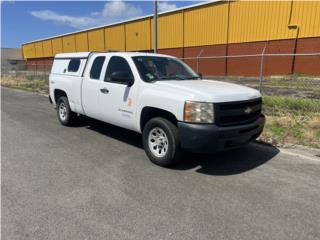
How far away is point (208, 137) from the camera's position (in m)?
4.44

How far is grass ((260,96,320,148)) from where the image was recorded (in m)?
6.53

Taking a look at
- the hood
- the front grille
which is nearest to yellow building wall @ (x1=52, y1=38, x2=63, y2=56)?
the hood

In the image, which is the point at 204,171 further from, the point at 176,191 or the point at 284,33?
the point at 284,33

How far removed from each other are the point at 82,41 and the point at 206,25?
2547 cm

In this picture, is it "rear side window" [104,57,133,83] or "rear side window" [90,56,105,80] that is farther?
"rear side window" [90,56,105,80]

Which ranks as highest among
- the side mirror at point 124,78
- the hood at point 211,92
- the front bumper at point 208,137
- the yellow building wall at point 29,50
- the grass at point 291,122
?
the yellow building wall at point 29,50

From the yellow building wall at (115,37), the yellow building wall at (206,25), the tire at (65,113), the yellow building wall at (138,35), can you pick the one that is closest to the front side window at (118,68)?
the tire at (65,113)

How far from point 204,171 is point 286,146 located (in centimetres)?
231

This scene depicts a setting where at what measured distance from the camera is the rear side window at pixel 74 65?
24.3ft

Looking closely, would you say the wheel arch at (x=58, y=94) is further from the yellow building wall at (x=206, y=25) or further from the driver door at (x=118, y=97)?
the yellow building wall at (x=206, y=25)

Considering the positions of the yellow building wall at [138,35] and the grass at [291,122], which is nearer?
the grass at [291,122]

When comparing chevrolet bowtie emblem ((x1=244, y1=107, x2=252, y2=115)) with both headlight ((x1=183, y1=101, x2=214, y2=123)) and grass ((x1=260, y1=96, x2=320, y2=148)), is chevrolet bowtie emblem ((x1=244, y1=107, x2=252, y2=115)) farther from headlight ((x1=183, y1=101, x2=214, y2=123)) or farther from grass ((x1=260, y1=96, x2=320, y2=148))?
grass ((x1=260, y1=96, x2=320, y2=148))

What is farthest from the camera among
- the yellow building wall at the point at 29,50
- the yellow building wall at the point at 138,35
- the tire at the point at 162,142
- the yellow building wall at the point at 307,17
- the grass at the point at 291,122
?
the yellow building wall at the point at 29,50

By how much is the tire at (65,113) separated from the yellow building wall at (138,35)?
91.4 ft
